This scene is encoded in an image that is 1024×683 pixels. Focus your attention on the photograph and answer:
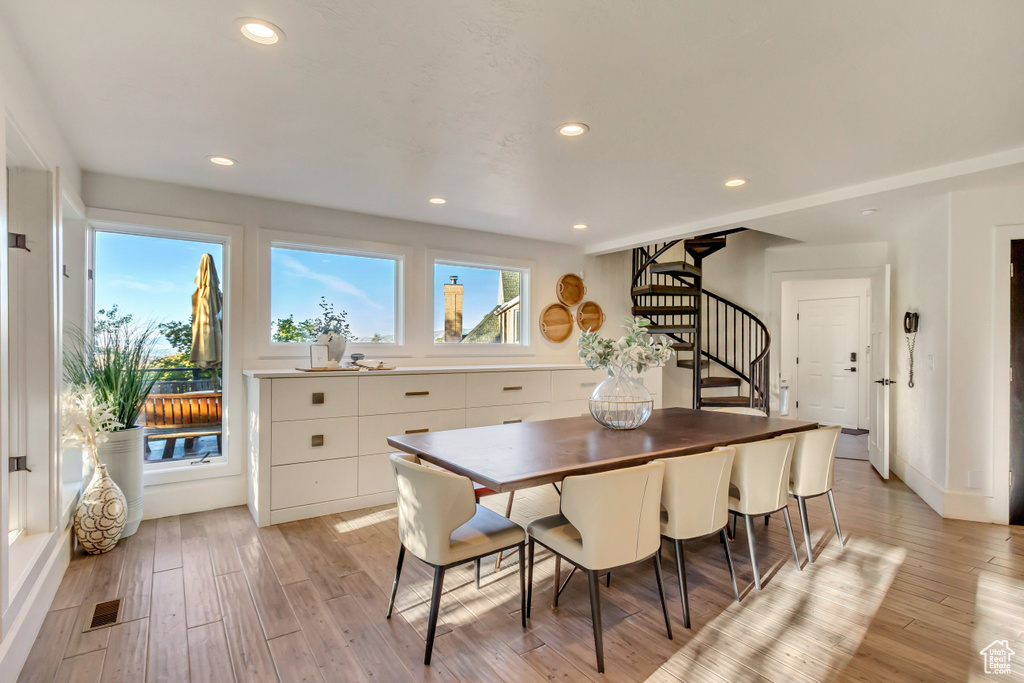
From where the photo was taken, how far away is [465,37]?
1.81m

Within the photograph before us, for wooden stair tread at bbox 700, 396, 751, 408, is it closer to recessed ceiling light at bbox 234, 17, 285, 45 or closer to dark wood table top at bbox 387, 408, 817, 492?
dark wood table top at bbox 387, 408, 817, 492

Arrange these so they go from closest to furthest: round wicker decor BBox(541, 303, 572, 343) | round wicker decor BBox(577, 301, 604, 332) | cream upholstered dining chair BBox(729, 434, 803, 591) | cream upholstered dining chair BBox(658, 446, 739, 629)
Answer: cream upholstered dining chair BBox(658, 446, 739, 629)
cream upholstered dining chair BBox(729, 434, 803, 591)
round wicker decor BBox(541, 303, 572, 343)
round wicker decor BBox(577, 301, 604, 332)

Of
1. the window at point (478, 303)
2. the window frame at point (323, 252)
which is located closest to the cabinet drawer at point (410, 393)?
the window frame at point (323, 252)

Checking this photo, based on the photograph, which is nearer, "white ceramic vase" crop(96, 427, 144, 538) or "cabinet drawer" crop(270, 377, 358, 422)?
"white ceramic vase" crop(96, 427, 144, 538)

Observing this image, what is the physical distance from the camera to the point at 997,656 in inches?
76.9

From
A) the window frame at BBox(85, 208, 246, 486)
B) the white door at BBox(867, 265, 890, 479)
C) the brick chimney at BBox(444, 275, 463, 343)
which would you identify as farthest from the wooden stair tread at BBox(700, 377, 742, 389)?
the window frame at BBox(85, 208, 246, 486)

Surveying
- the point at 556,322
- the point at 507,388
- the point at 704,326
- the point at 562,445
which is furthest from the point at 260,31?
the point at 704,326

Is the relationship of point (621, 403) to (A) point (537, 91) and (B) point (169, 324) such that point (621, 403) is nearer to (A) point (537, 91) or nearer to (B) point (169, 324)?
(A) point (537, 91)

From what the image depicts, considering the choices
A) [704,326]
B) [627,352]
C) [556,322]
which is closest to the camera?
[627,352]

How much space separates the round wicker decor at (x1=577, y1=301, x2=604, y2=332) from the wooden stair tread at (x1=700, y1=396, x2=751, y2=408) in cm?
146

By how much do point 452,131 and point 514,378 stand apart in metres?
2.41

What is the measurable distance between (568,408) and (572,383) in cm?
25

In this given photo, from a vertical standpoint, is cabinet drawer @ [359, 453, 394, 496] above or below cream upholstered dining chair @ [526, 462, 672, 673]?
below

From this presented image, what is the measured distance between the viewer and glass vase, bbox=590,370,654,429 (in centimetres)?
278
